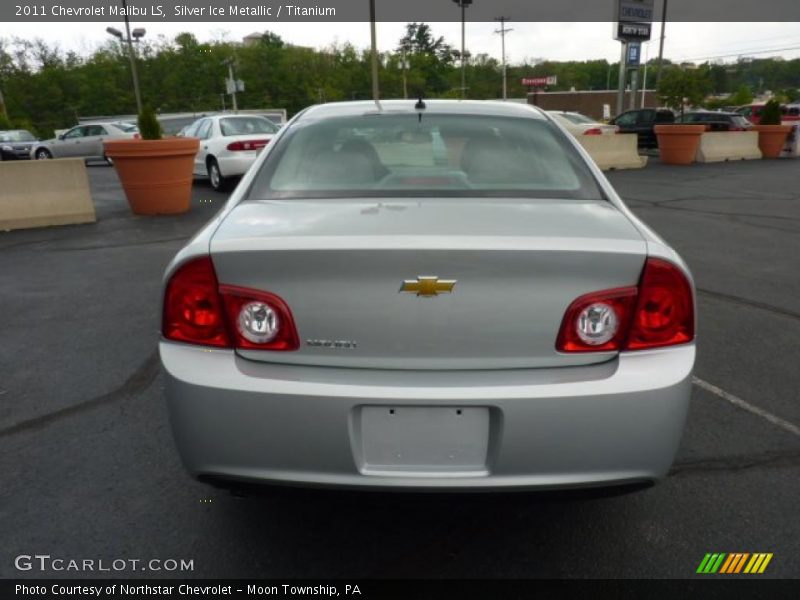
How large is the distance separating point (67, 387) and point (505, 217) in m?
2.92

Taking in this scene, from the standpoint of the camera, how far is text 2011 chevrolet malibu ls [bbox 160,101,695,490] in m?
1.75

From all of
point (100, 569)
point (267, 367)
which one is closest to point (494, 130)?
point (267, 367)

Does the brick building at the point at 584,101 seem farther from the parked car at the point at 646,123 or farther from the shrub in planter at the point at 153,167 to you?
the shrub in planter at the point at 153,167

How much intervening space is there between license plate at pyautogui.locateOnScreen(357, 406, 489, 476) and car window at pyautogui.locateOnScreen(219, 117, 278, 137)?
12.1m

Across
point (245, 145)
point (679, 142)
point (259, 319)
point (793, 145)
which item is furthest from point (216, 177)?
point (793, 145)

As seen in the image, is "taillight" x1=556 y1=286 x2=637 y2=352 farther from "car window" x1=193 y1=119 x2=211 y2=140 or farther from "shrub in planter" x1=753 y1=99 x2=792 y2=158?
"shrub in planter" x1=753 y1=99 x2=792 y2=158

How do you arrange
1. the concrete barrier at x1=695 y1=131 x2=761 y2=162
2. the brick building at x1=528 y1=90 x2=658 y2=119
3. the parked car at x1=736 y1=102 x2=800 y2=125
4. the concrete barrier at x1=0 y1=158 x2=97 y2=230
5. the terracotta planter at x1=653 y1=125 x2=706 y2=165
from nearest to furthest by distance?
the concrete barrier at x1=0 y1=158 x2=97 y2=230, the terracotta planter at x1=653 y1=125 x2=706 y2=165, the concrete barrier at x1=695 y1=131 x2=761 y2=162, the parked car at x1=736 y1=102 x2=800 y2=125, the brick building at x1=528 y1=90 x2=658 y2=119

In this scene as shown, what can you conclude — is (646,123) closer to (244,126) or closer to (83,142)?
(244,126)

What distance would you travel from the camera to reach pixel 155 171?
9.48 m

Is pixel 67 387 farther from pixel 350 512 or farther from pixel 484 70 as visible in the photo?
pixel 484 70

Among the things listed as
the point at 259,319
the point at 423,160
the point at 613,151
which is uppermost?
the point at 423,160

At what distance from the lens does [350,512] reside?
248 cm

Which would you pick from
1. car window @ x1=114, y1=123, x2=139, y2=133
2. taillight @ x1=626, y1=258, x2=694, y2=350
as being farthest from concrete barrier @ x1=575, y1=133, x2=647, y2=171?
taillight @ x1=626, y1=258, x2=694, y2=350

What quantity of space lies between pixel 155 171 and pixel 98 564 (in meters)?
8.32
